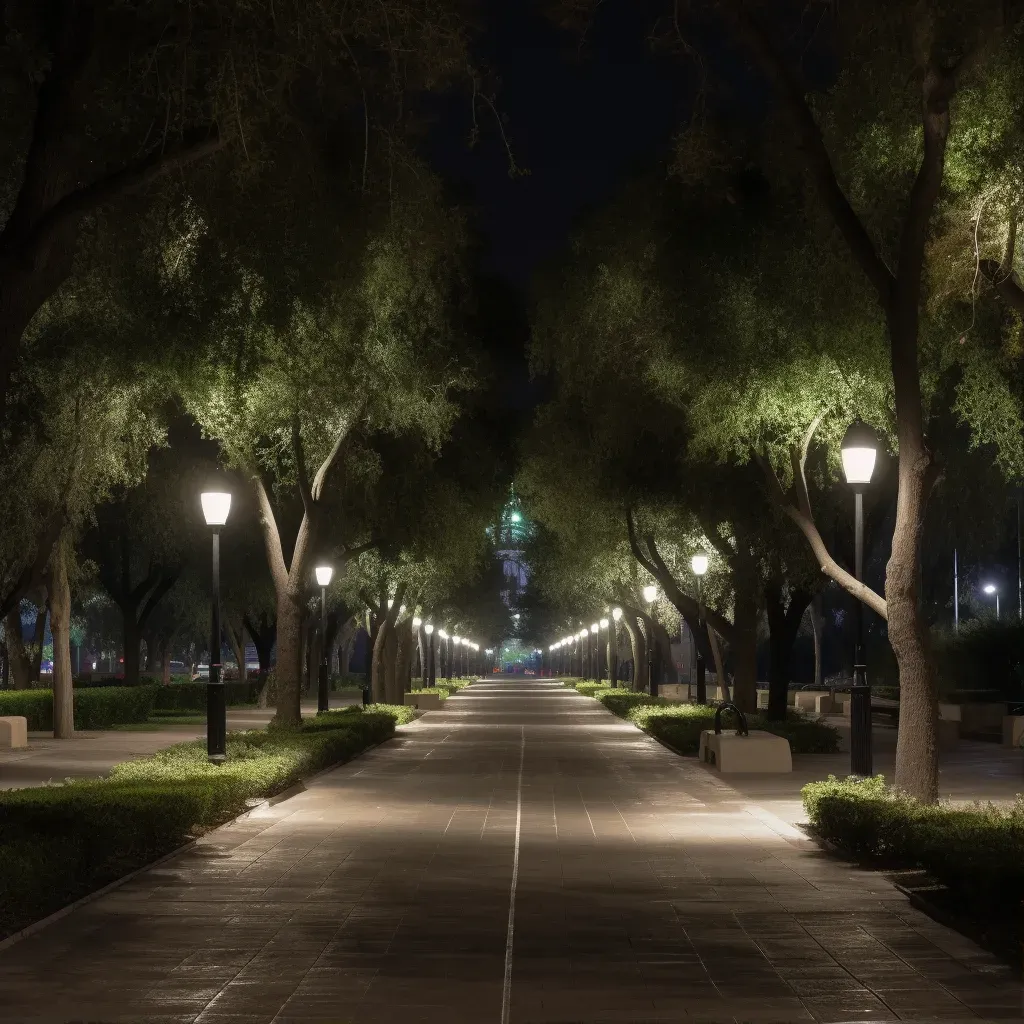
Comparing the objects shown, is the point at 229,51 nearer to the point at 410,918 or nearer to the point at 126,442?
the point at 410,918

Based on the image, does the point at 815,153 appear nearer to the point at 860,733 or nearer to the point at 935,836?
the point at 935,836

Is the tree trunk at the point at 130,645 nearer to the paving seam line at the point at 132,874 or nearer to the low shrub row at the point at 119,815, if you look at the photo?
the low shrub row at the point at 119,815

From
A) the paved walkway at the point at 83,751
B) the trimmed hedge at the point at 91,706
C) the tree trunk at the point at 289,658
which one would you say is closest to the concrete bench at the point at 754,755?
the tree trunk at the point at 289,658

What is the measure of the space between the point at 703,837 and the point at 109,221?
26.3 feet

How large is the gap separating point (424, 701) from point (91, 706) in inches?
714

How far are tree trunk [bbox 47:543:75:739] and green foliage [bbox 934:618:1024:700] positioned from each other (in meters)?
21.6

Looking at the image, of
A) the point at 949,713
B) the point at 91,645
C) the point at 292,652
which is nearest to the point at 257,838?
the point at 292,652

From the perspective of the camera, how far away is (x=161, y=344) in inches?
861

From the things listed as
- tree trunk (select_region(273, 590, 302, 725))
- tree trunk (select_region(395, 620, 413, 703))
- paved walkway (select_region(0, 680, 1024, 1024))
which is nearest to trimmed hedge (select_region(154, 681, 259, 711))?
tree trunk (select_region(395, 620, 413, 703))

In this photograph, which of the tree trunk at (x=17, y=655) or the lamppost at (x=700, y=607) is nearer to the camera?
the lamppost at (x=700, y=607)

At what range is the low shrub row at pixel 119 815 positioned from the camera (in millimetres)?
11609

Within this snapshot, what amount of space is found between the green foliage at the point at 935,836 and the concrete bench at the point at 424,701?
41.1 m

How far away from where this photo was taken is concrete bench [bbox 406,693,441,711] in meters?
58.6

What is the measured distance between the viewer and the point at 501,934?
434 inches
